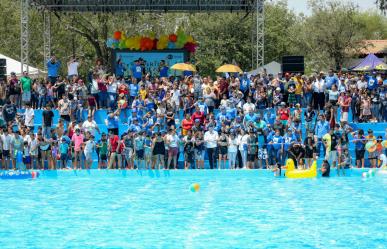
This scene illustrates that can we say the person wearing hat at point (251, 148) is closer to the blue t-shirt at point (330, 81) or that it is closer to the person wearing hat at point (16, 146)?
the blue t-shirt at point (330, 81)

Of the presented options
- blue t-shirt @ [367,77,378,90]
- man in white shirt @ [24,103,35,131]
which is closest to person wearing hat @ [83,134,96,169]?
man in white shirt @ [24,103,35,131]

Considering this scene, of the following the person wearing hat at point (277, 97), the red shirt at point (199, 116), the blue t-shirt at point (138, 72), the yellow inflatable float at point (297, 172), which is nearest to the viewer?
the yellow inflatable float at point (297, 172)

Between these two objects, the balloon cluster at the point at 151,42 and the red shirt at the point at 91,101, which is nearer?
the red shirt at the point at 91,101

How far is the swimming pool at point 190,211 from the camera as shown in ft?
51.4

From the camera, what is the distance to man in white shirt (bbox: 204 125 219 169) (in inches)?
1013

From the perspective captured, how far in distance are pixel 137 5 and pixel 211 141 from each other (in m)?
11.4

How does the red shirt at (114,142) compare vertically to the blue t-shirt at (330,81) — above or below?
below

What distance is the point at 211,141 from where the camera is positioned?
25.7 meters

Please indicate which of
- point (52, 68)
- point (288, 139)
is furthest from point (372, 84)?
point (52, 68)

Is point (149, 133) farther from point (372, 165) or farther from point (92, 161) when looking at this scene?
point (372, 165)

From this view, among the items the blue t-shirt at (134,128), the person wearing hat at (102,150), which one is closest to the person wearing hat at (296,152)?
the blue t-shirt at (134,128)

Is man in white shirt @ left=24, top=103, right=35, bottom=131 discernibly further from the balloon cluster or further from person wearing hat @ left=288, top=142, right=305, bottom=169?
person wearing hat @ left=288, top=142, right=305, bottom=169

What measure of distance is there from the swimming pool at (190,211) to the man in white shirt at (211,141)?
683 millimetres

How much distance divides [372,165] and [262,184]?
4.17 metres
